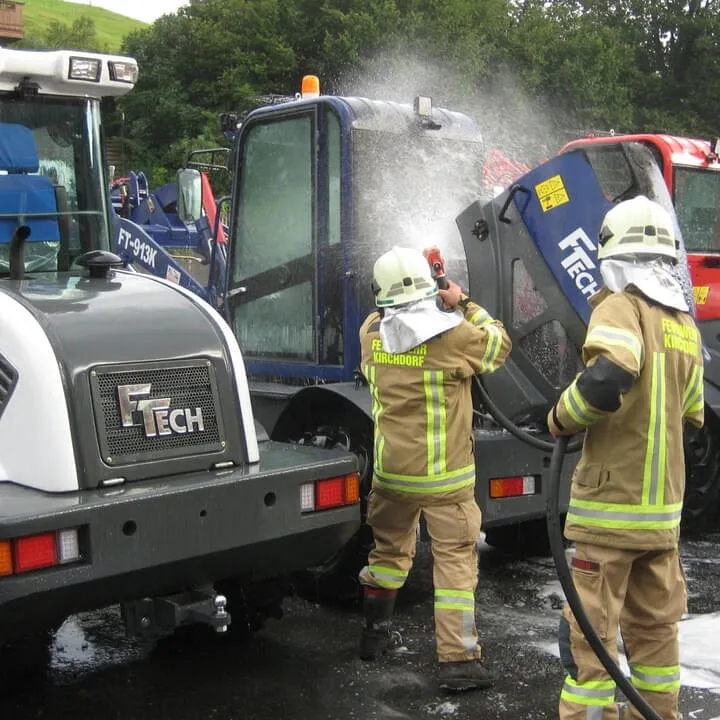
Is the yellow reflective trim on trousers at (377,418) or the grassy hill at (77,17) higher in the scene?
the grassy hill at (77,17)

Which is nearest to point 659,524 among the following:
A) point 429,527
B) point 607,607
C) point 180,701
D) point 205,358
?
point 607,607

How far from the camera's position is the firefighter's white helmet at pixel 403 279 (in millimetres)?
4402

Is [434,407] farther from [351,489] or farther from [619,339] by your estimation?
[619,339]

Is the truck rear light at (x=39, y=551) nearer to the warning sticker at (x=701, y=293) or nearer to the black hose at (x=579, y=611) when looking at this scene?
the black hose at (x=579, y=611)

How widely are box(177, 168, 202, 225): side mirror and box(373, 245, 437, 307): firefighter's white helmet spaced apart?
1.70m

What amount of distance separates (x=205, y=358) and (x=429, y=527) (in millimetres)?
1210

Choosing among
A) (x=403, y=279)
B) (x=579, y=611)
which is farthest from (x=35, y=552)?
(x=403, y=279)

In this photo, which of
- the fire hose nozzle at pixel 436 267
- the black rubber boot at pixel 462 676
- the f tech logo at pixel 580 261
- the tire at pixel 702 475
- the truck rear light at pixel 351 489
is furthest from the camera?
the tire at pixel 702 475

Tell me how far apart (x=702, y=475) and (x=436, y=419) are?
309 cm

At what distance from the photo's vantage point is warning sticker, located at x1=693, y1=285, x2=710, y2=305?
722cm

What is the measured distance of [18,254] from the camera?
14.3ft

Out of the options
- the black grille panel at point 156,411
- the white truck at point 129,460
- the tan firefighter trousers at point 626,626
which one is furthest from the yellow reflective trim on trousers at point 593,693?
the black grille panel at point 156,411

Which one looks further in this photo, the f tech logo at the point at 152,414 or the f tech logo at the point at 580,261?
the f tech logo at the point at 580,261

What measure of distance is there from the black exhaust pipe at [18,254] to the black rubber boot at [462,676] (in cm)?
227
